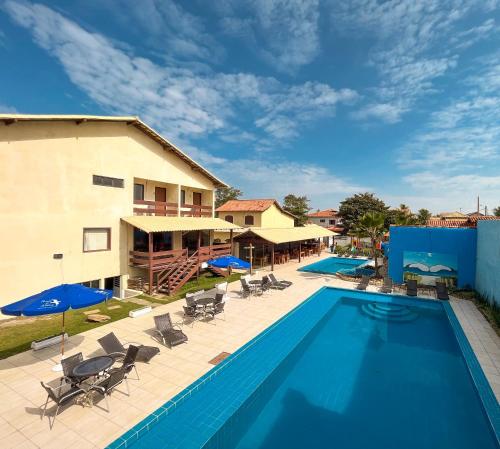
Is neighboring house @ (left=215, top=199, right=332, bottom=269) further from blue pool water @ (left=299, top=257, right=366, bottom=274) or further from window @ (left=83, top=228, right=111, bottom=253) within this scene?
window @ (left=83, top=228, right=111, bottom=253)

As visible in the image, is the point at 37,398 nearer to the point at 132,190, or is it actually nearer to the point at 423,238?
the point at 132,190

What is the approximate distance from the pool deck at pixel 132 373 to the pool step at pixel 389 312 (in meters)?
2.62

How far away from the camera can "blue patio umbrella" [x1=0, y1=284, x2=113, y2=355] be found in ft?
28.6

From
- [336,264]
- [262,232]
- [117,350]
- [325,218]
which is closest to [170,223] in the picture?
[262,232]

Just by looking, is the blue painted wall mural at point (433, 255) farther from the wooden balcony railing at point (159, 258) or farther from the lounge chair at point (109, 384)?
the lounge chair at point (109, 384)

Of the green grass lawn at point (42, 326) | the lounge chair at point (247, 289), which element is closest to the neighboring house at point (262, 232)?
the lounge chair at point (247, 289)

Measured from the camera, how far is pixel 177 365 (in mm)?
10281

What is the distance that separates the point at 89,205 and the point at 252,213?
23.1m

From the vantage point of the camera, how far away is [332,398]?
370 inches

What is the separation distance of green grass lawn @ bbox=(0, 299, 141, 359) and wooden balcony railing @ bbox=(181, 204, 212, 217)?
1109 cm

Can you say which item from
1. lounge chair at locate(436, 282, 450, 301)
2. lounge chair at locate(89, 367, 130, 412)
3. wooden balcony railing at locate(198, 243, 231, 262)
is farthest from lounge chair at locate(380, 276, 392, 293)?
lounge chair at locate(89, 367, 130, 412)

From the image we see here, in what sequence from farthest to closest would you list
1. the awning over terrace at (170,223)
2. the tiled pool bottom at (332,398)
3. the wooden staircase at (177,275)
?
1. the wooden staircase at (177,275)
2. the awning over terrace at (170,223)
3. the tiled pool bottom at (332,398)

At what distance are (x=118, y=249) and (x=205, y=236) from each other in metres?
10.3

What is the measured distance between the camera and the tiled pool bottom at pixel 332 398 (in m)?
7.53
